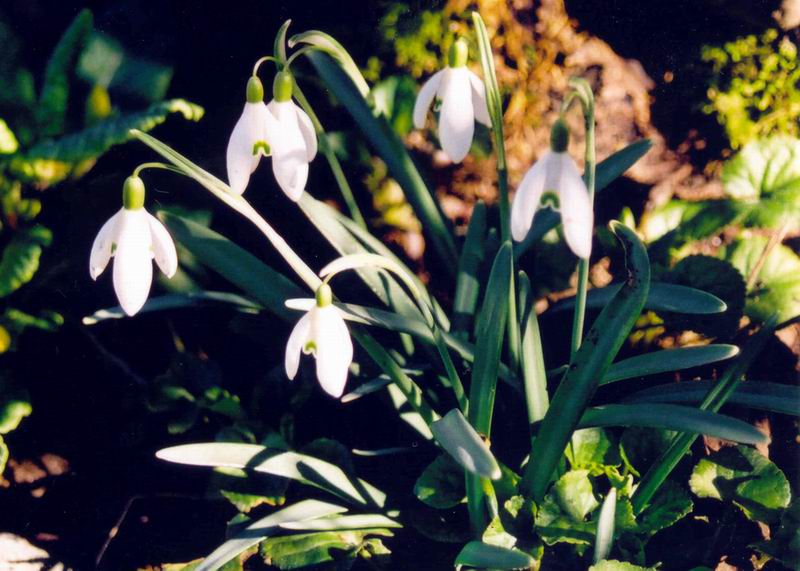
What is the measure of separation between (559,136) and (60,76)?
1.08 m

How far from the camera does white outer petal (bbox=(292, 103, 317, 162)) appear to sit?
3.38 feet

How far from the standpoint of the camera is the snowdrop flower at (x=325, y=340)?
92 centimetres

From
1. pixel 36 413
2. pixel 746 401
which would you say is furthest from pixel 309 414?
pixel 746 401

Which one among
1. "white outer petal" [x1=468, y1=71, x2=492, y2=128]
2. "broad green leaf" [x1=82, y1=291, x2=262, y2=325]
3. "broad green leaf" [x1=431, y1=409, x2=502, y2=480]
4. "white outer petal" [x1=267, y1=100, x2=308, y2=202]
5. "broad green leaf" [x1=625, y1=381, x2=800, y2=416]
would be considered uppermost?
"white outer petal" [x1=468, y1=71, x2=492, y2=128]

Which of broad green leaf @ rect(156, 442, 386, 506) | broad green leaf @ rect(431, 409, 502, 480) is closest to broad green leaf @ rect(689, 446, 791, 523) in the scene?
broad green leaf @ rect(431, 409, 502, 480)

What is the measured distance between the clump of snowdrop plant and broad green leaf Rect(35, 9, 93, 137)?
0.46 metres

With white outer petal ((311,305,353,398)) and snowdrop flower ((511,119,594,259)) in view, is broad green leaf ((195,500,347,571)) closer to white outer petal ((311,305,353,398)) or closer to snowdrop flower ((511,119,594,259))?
white outer petal ((311,305,353,398))

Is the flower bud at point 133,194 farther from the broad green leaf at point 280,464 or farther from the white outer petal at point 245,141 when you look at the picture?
the broad green leaf at point 280,464

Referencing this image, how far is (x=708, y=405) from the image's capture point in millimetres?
1112

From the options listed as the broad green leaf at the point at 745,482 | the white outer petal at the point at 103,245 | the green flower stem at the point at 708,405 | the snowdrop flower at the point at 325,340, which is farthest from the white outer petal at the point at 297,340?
the broad green leaf at the point at 745,482

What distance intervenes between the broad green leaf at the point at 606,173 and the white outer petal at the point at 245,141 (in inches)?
22.4

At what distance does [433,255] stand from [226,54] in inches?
25.3

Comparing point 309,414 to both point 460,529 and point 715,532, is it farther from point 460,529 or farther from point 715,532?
point 715,532

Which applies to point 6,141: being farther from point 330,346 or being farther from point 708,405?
point 708,405
